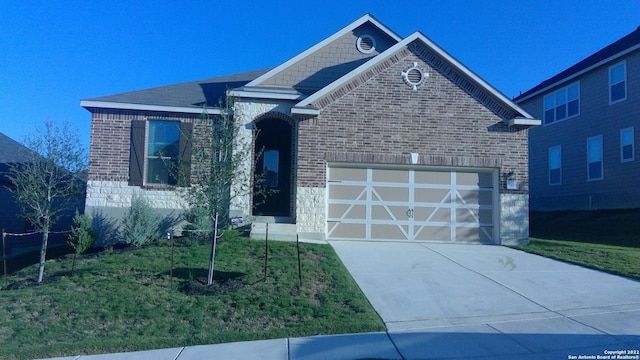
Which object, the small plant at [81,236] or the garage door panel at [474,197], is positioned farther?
the garage door panel at [474,197]

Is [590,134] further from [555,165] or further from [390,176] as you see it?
[390,176]

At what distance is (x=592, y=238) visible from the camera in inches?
660

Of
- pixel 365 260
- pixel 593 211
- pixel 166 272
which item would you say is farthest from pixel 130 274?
pixel 593 211

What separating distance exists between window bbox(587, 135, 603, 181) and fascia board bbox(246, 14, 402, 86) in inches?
434

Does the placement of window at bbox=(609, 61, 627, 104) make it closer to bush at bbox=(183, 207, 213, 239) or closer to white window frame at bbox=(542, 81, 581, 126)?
white window frame at bbox=(542, 81, 581, 126)

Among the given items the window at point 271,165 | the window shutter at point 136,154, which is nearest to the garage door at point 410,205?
the window at point 271,165

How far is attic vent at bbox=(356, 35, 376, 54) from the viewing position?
16.7 m

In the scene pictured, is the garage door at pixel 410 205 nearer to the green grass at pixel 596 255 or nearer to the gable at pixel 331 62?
the green grass at pixel 596 255

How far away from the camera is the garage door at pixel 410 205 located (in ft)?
46.4

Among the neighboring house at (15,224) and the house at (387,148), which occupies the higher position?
the house at (387,148)

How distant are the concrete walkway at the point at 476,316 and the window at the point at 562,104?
45.4ft

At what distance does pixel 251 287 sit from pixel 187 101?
7.71 meters

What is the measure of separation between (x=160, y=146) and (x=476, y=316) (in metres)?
10.4

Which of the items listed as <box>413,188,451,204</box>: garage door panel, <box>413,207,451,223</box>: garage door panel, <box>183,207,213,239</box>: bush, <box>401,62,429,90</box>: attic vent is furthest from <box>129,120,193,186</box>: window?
<box>413,207,451,223</box>: garage door panel
